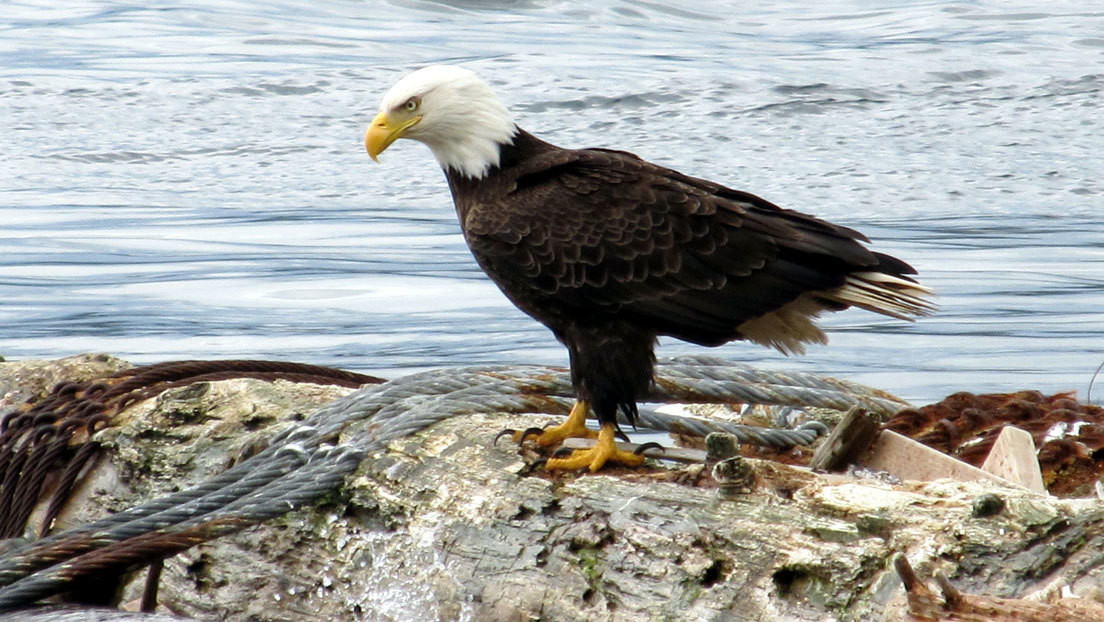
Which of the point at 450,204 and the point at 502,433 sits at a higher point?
the point at 502,433

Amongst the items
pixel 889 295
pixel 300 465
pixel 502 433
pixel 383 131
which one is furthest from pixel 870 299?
pixel 300 465

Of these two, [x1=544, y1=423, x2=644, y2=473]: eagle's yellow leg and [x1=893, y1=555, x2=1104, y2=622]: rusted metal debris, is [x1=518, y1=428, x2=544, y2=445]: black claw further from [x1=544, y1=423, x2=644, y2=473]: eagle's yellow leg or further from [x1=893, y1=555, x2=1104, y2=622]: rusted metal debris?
[x1=893, y1=555, x2=1104, y2=622]: rusted metal debris

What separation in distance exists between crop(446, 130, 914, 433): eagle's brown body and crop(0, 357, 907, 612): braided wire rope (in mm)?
195

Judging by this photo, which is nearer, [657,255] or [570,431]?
[570,431]

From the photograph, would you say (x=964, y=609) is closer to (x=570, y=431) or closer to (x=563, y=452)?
(x=563, y=452)

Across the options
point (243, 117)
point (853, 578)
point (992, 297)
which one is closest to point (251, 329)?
point (243, 117)

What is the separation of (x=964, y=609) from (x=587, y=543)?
2.94 ft

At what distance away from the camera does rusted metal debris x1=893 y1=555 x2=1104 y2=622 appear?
233 centimetres

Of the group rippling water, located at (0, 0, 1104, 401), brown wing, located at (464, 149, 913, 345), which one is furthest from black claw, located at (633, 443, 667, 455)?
rippling water, located at (0, 0, 1104, 401)

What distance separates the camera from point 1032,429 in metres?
3.96

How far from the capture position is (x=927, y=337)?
11.8 meters

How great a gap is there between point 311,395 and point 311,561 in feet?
2.53

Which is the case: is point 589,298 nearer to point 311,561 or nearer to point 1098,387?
point 311,561

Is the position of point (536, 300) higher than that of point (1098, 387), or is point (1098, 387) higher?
point (536, 300)
